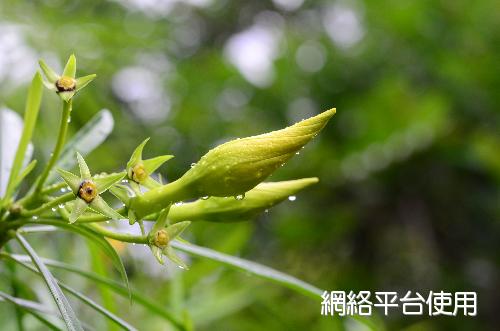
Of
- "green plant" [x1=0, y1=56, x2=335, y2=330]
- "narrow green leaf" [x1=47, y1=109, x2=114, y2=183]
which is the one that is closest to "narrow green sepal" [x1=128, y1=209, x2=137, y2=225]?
"green plant" [x1=0, y1=56, x2=335, y2=330]

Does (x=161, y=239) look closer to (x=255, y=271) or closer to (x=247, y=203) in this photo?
(x=247, y=203)

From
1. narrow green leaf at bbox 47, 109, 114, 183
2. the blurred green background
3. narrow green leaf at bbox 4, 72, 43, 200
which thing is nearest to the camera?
narrow green leaf at bbox 4, 72, 43, 200

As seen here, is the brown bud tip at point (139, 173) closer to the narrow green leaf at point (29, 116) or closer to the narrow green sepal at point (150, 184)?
the narrow green sepal at point (150, 184)

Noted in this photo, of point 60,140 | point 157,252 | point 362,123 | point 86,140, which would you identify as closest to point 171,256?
point 157,252

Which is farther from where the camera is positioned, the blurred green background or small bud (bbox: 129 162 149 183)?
the blurred green background

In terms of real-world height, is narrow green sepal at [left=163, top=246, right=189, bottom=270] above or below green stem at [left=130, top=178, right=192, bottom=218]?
below

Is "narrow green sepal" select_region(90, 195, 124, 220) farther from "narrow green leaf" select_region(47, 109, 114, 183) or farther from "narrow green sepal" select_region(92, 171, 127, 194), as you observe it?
"narrow green leaf" select_region(47, 109, 114, 183)

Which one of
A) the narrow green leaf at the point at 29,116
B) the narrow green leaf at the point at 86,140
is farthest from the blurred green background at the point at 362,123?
the narrow green leaf at the point at 29,116

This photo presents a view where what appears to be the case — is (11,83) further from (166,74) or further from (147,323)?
(166,74)

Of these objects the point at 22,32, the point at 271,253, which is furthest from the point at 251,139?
the point at 271,253
